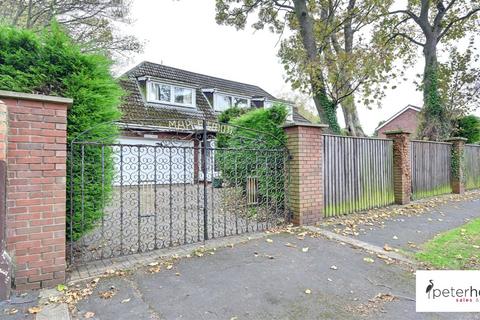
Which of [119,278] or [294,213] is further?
[294,213]

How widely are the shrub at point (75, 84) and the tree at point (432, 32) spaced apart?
1177cm

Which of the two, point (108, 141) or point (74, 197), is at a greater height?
point (108, 141)

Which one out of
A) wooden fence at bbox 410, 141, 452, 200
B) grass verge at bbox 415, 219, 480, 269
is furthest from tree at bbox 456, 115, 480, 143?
grass verge at bbox 415, 219, 480, 269

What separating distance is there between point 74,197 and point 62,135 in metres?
0.80

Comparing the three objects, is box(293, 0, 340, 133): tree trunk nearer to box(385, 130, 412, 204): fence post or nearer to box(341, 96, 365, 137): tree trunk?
box(341, 96, 365, 137): tree trunk

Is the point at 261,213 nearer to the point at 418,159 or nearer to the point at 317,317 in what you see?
the point at 317,317

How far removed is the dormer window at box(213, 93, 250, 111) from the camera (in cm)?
1778

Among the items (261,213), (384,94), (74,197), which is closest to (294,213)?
(261,213)

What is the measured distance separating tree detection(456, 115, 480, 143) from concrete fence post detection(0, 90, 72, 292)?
1626 cm

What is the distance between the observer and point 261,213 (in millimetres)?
6055

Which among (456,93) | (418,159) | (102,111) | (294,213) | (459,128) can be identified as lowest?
(294,213)

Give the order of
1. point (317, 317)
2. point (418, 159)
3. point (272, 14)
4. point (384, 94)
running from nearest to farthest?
1. point (317, 317)
2. point (418, 159)
3. point (384, 94)
4. point (272, 14)

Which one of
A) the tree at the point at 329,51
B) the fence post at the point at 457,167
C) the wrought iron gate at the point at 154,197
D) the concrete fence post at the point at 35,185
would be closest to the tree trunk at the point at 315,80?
the tree at the point at 329,51

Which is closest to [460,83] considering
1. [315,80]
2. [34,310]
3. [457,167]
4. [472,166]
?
[472,166]
